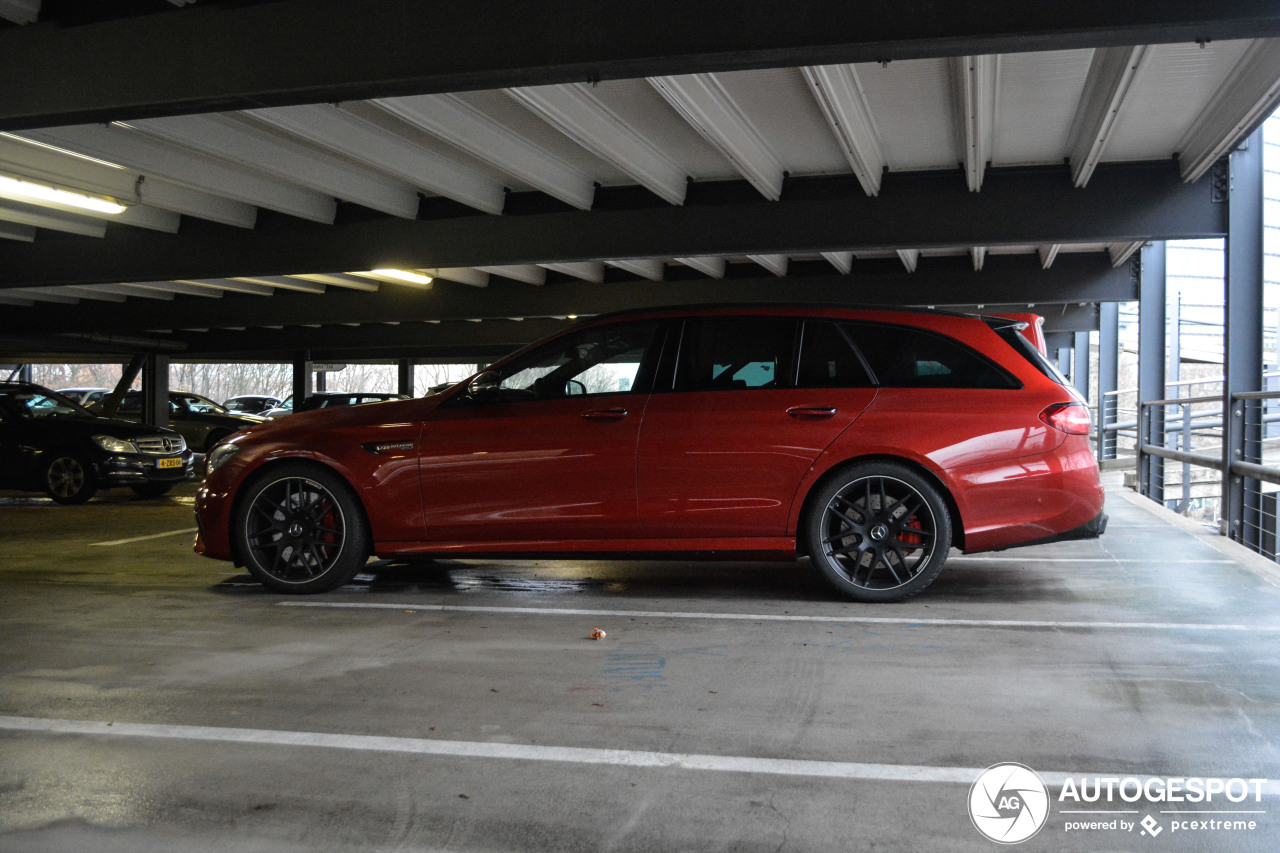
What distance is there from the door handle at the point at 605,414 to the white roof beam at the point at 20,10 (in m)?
3.68

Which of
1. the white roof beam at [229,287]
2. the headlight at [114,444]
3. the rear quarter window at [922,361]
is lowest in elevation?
the headlight at [114,444]

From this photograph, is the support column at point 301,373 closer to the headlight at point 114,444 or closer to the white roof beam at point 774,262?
the headlight at point 114,444

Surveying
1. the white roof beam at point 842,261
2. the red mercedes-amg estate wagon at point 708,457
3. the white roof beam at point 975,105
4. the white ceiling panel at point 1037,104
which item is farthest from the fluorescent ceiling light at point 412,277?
the red mercedes-amg estate wagon at point 708,457

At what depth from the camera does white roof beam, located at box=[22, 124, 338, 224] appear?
7453 mm

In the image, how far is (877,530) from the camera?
531cm

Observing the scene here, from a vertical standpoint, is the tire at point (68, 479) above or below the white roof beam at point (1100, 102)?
below

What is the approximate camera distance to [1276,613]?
5.08 m

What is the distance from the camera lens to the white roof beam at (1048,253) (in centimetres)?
1252

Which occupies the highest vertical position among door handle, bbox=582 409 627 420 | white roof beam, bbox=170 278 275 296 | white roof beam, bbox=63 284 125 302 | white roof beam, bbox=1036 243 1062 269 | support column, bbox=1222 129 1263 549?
white roof beam, bbox=1036 243 1062 269

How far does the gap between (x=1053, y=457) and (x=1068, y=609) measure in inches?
32.0

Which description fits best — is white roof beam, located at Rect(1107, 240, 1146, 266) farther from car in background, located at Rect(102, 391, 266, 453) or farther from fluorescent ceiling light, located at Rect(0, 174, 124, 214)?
car in background, located at Rect(102, 391, 266, 453)

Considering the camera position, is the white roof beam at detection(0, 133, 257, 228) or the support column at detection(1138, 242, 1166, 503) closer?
the white roof beam at detection(0, 133, 257, 228)

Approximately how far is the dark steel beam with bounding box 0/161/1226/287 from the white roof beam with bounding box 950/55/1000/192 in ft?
1.79

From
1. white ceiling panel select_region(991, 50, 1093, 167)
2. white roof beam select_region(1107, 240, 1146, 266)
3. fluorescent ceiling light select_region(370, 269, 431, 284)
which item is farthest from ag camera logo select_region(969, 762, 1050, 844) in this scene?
fluorescent ceiling light select_region(370, 269, 431, 284)
